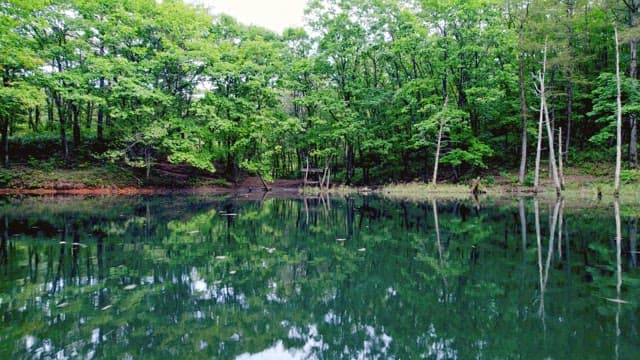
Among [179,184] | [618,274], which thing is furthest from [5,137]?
[618,274]

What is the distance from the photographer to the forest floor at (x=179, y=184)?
23.4 metres

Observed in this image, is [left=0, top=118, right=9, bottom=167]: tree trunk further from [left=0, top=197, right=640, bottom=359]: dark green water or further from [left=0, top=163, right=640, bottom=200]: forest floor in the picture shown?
[left=0, top=197, right=640, bottom=359]: dark green water

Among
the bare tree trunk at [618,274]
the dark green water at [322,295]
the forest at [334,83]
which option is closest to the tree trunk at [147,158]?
the forest at [334,83]

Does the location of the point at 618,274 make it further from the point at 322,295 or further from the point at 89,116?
the point at 89,116

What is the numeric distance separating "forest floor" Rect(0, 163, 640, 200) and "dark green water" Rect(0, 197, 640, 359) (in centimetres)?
1523

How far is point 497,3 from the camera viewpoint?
91.8 feet

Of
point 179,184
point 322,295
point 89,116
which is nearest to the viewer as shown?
point 322,295

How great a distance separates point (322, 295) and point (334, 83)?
32.2 metres

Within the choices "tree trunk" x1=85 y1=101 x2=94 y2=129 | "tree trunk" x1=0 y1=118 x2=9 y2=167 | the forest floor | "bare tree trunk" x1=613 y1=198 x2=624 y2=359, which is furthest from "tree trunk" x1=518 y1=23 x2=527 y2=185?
"tree trunk" x1=0 y1=118 x2=9 y2=167

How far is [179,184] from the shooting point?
3078cm

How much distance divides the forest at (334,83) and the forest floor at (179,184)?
104 centimetres

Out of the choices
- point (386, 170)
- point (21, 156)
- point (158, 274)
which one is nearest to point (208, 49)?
point (21, 156)

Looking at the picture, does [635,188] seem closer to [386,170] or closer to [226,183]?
[386,170]

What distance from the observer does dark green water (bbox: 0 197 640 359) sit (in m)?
3.46
